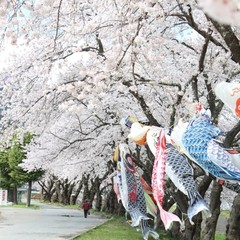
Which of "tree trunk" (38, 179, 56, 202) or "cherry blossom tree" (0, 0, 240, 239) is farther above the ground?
"cherry blossom tree" (0, 0, 240, 239)

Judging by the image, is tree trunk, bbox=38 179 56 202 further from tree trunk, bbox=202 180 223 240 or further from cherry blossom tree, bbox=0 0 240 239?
tree trunk, bbox=202 180 223 240

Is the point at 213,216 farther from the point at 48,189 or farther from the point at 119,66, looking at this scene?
the point at 48,189

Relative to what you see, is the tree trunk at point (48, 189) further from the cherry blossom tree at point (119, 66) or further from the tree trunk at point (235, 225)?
the tree trunk at point (235, 225)

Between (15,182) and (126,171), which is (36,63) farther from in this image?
(15,182)

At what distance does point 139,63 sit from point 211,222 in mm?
4702

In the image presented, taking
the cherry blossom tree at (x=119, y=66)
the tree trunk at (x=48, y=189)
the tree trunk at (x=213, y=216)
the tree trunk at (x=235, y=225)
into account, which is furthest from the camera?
the tree trunk at (x=48, y=189)

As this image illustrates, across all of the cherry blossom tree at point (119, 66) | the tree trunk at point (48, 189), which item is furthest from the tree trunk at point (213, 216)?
the tree trunk at point (48, 189)

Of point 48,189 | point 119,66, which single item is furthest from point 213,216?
point 48,189

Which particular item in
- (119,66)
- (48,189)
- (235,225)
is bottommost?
(235,225)

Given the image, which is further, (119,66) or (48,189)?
(48,189)

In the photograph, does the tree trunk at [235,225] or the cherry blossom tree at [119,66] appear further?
the tree trunk at [235,225]

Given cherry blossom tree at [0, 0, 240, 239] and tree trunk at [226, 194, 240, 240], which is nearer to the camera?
cherry blossom tree at [0, 0, 240, 239]

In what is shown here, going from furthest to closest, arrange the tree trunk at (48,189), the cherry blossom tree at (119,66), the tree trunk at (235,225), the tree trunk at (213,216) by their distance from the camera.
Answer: the tree trunk at (48,189)
the tree trunk at (213,216)
the tree trunk at (235,225)
the cherry blossom tree at (119,66)

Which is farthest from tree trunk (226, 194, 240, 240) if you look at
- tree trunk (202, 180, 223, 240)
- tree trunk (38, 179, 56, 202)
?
tree trunk (38, 179, 56, 202)
